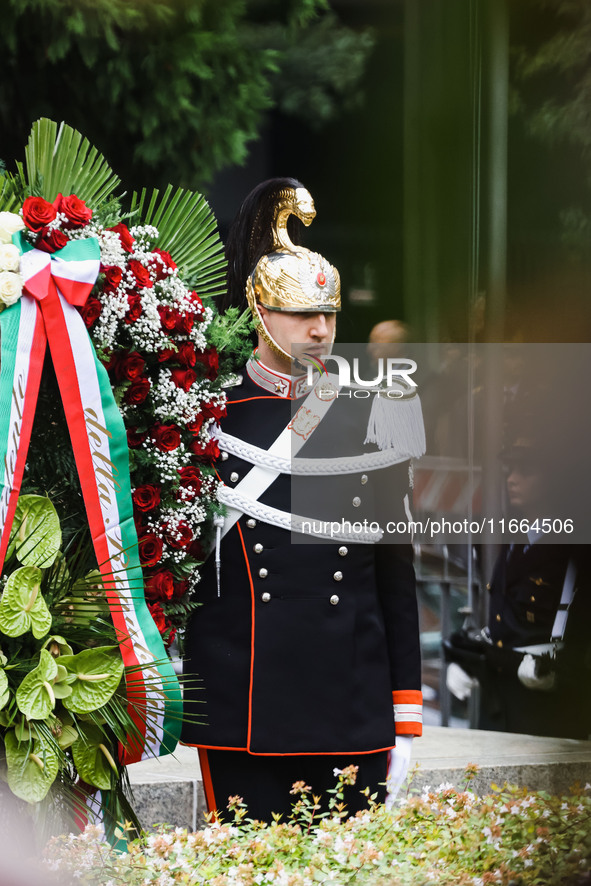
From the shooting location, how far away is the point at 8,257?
132 centimetres

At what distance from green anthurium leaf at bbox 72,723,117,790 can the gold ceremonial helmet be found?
59 centimetres

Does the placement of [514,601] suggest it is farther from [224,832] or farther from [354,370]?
[224,832]

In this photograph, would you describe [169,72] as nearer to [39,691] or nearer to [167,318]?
[167,318]

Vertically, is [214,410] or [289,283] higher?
[289,283]

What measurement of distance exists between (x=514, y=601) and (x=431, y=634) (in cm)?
37

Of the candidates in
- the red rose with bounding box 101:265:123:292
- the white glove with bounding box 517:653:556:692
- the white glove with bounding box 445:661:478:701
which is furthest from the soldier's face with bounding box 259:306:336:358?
the white glove with bounding box 445:661:478:701

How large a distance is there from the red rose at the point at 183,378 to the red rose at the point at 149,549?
210 mm

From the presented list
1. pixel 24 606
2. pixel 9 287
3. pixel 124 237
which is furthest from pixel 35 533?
pixel 124 237

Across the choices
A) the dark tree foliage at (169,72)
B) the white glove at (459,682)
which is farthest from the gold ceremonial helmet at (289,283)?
the white glove at (459,682)

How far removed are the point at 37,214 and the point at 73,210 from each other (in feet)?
0.16

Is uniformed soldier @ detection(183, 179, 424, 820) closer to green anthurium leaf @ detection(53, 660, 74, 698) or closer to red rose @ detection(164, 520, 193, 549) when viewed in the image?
red rose @ detection(164, 520, 193, 549)

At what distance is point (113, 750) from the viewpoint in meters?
1.39

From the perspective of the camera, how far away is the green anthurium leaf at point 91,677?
1.30m

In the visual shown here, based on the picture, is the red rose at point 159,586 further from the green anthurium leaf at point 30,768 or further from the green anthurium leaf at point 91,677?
the green anthurium leaf at point 30,768
